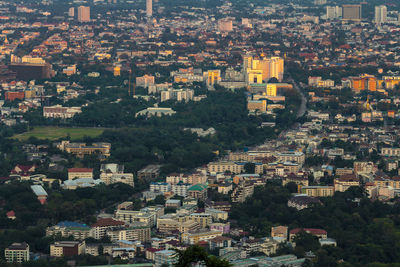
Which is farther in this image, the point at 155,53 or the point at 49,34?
the point at 49,34

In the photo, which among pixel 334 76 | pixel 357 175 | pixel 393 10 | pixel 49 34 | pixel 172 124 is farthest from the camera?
pixel 393 10

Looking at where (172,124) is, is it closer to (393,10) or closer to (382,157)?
(382,157)

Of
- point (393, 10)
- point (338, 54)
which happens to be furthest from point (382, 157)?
point (393, 10)

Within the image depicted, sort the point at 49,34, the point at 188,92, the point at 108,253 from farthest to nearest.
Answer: the point at 49,34, the point at 188,92, the point at 108,253

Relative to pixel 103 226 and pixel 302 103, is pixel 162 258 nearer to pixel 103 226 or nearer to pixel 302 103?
pixel 103 226

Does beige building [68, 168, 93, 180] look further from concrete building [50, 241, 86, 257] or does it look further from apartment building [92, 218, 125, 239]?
concrete building [50, 241, 86, 257]

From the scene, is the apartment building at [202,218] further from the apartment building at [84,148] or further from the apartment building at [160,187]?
the apartment building at [84,148]

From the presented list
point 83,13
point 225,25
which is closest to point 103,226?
point 225,25
